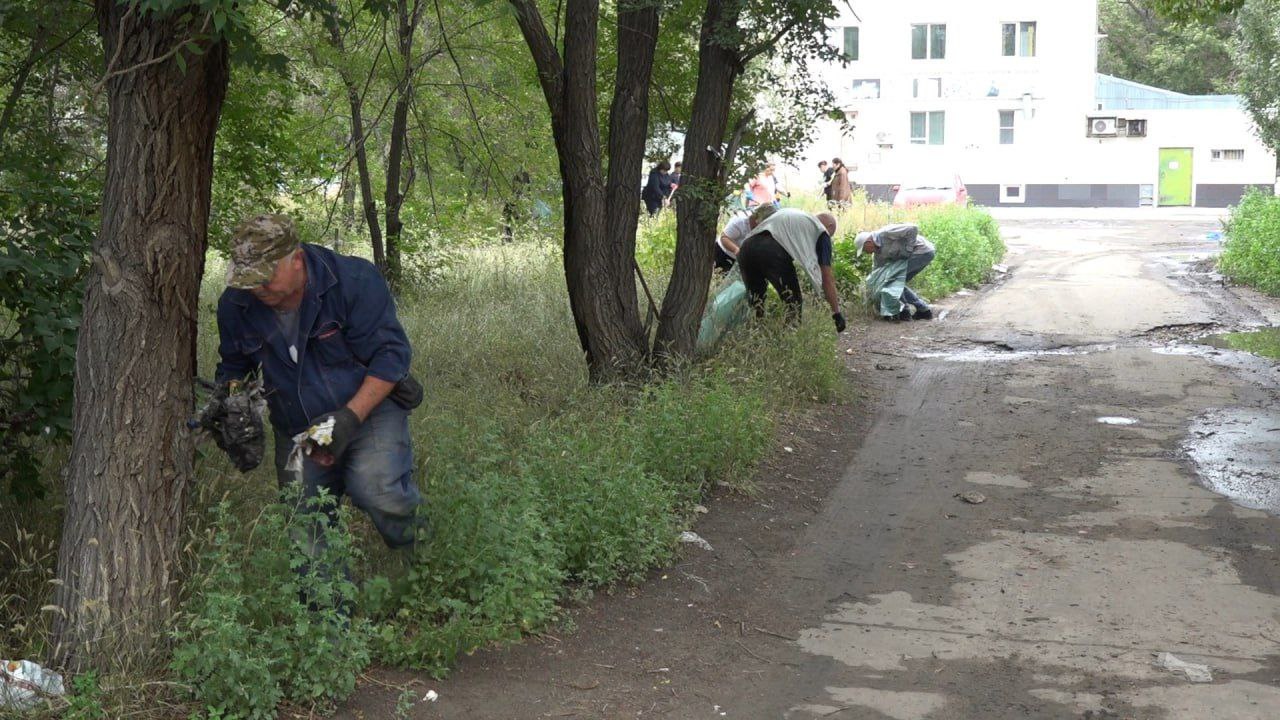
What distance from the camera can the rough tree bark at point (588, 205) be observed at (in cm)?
884

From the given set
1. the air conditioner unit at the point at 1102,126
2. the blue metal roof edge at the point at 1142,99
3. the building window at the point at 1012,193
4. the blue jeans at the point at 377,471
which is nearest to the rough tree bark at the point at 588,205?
the blue jeans at the point at 377,471

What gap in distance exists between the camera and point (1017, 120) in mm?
46094

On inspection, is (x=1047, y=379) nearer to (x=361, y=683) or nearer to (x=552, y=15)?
(x=552, y=15)

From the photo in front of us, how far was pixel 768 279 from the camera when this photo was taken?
11.8 metres

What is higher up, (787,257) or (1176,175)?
(1176,175)

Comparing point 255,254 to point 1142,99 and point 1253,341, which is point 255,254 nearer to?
point 1253,341

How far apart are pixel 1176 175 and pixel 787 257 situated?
40.6m

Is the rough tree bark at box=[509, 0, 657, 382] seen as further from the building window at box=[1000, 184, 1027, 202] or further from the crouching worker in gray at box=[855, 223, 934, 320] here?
the building window at box=[1000, 184, 1027, 202]

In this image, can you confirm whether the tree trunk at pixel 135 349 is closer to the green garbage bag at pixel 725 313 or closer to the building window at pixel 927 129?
the green garbage bag at pixel 725 313

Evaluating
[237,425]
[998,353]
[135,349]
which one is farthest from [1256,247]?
[135,349]

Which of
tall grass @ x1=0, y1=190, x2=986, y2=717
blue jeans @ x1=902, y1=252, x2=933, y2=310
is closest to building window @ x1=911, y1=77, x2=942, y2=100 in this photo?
blue jeans @ x1=902, y1=252, x2=933, y2=310

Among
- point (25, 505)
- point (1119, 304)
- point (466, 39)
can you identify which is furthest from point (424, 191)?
point (25, 505)

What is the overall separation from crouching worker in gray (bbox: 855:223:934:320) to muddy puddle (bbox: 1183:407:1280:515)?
5504mm

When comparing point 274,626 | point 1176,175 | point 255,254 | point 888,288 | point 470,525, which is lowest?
point 274,626
